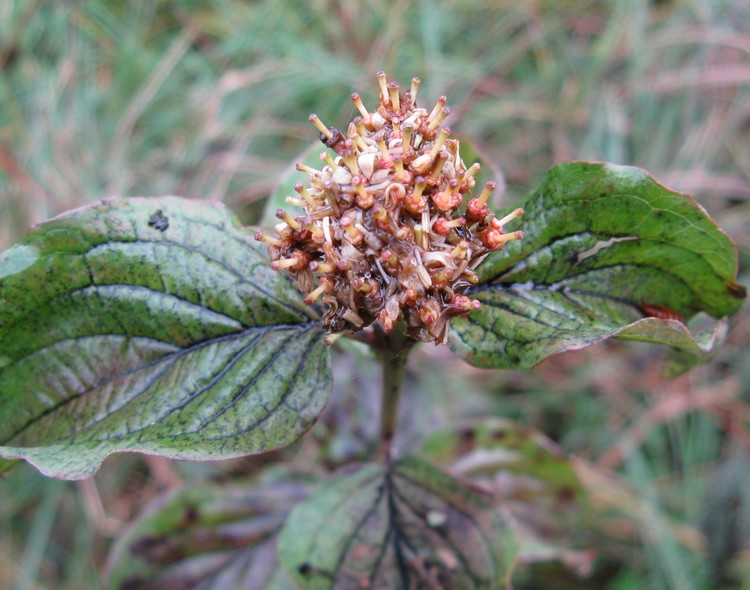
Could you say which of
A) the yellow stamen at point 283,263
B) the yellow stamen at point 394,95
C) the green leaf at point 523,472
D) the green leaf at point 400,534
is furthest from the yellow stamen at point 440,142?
the green leaf at point 523,472

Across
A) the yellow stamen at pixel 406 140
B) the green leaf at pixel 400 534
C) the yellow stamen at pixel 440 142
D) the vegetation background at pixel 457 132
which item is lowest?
the green leaf at pixel 400 534

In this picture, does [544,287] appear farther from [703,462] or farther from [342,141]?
[703,462]

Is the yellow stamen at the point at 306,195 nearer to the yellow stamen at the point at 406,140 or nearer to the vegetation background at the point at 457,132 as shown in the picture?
→ the yellow stamen at the point at 406,140

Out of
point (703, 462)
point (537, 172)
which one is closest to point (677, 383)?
point (703, 462)

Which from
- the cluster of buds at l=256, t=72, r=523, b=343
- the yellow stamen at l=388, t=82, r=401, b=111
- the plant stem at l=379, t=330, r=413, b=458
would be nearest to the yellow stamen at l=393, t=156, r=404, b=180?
the cluster of buds at l=256, t=72, r=523, b=343

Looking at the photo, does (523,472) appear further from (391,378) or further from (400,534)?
(391,378)

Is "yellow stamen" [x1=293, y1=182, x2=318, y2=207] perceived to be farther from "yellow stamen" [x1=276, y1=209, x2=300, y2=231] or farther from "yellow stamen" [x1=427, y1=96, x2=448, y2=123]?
"yellow stamen" [x1=427, y1=96, x2=448, y2=123]
